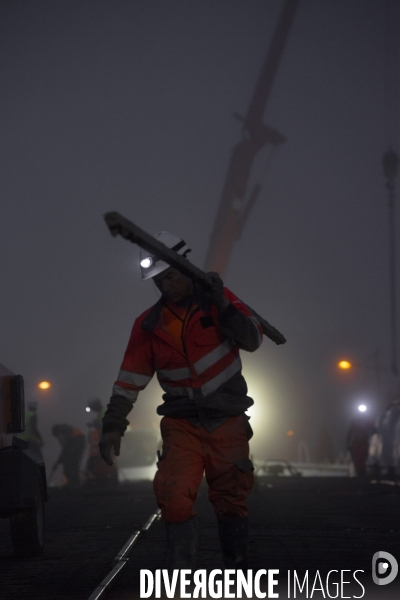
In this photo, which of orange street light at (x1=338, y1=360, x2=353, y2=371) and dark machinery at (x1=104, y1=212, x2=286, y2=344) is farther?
orange street light at (x1=338, y1=360, x2=353, y2=371)

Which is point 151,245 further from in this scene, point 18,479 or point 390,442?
point 390,442

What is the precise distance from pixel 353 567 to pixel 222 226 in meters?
36.6

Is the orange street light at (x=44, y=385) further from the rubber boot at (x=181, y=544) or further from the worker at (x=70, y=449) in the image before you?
the rubber boot at (x=181, y=544)

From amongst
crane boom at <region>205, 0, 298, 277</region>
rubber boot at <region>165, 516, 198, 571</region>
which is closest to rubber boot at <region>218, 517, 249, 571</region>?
rubber boot at <region>165, 516, 198, 571</region>

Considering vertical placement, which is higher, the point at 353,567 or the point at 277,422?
the point at 277,422

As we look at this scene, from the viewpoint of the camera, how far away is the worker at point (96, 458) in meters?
20.6

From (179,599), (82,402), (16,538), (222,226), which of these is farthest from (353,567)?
(82,402)

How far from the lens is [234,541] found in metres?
5.68

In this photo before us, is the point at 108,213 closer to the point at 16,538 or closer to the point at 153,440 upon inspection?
the point at 16,538

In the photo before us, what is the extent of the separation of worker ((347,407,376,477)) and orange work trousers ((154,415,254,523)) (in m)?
17.8

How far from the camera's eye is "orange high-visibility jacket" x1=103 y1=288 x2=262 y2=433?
5746mm

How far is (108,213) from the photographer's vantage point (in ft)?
16.2

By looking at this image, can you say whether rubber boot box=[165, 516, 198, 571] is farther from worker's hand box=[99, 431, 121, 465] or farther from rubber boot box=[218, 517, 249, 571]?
worker's hand box=[99, 431, 121, 465]

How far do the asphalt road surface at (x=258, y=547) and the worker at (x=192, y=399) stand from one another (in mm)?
429
